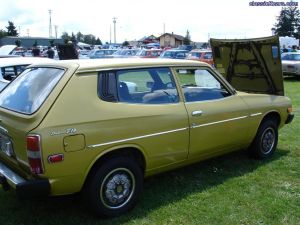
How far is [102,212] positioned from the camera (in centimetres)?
395

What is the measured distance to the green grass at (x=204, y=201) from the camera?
4043 mm

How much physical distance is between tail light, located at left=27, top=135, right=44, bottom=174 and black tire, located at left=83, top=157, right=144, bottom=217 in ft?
1.90

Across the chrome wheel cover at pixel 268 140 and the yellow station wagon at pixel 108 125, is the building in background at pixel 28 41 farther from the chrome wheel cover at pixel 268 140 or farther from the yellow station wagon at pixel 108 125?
the yellow station wagon at pixel 108 125

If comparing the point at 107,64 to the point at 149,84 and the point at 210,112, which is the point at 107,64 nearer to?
the point at 149,84

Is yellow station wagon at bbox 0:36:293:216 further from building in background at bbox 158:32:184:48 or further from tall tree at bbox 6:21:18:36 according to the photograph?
tall tree at bbox 6:21:18:36

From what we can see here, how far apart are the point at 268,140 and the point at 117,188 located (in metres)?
2.97

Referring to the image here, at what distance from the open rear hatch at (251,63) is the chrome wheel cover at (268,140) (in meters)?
0.78

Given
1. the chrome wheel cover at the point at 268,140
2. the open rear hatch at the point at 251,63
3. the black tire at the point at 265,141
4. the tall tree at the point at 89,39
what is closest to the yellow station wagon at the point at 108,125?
the black tire at the point at 265,141

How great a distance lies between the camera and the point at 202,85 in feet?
17.1

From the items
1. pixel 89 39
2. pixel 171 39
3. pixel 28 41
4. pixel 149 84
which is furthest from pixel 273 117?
pixel 89 39

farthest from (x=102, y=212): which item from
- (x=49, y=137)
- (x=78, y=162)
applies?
(x=49, y=137)

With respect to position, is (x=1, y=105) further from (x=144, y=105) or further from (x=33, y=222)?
(x=144, y=105)

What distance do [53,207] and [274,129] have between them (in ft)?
11.8

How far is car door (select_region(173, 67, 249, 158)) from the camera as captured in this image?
470cm
